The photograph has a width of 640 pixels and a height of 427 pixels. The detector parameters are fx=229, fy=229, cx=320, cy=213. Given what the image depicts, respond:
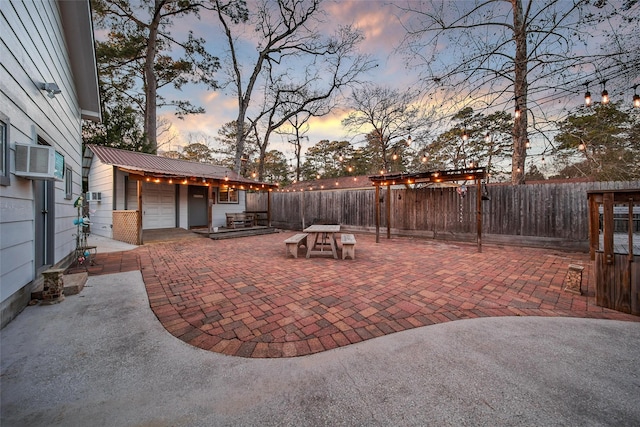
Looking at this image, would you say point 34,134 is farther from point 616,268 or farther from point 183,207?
point 183,207

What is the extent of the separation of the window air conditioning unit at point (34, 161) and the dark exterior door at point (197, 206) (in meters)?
8.84

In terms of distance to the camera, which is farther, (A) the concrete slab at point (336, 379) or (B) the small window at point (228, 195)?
(B) the small window at point (228, 195)

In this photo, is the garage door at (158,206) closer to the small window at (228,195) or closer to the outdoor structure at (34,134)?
the small window at (228,195)

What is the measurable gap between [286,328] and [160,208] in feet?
34.3

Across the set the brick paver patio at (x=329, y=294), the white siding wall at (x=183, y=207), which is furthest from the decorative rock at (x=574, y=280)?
the white siding wall at (x=183, y=207)

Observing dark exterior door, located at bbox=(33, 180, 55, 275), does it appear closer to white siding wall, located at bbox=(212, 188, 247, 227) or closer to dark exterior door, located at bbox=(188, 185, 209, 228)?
dark exterior door, located at bbox=(188, 185, 209, 228)

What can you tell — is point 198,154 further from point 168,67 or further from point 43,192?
point 43,192

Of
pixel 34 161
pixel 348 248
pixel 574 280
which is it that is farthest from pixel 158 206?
pixel 574 280

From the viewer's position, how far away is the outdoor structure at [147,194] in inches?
316

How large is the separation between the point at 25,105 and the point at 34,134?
0.43 metres

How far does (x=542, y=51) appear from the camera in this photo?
4234 millimetres

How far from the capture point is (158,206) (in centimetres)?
1020

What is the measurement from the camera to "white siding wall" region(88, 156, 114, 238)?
29.0 feet

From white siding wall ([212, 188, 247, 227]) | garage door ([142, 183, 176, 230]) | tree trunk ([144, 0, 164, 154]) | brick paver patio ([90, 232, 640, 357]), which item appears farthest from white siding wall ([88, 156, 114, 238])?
tree trunk ([144, 0, 164, 154])
